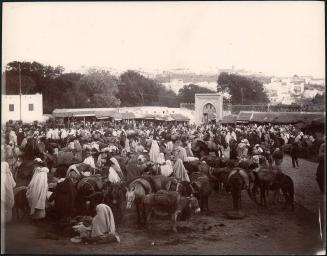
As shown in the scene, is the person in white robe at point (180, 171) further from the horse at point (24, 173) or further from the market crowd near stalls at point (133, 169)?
the horse at point (24, 173)

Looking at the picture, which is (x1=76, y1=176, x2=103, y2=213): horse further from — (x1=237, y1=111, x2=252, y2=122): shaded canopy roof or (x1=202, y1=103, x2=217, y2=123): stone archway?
(x1=237, y1=111, x2=252, y2=122): shaded canopy roof

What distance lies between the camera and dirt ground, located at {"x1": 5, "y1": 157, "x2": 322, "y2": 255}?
17.7 ft

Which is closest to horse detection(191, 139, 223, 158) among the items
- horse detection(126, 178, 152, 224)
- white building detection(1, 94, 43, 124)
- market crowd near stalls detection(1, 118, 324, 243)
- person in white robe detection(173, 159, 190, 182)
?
market crowd near stalls detection(1, 118, 324, 243)

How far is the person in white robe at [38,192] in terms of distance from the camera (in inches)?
223

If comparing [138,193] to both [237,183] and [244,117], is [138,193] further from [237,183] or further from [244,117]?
[244,117]

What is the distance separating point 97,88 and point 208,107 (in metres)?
1.55

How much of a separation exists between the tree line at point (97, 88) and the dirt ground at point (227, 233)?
1.37 meters

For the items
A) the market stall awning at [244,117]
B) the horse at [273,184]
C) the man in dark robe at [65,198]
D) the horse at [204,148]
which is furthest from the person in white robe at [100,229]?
the market stall awning at [244,117]

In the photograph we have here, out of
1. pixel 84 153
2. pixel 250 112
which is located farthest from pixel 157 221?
pixel 250 112

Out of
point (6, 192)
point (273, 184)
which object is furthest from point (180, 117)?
point (6, 192)

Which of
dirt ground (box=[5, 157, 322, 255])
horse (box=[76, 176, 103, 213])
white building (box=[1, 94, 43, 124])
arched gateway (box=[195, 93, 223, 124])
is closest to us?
dirt ground (box=[5, 157, 322, 255])

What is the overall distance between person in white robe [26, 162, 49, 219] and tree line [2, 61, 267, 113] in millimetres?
862

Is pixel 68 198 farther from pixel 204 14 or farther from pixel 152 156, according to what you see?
pixel 204 14

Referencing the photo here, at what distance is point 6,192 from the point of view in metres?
5.71
